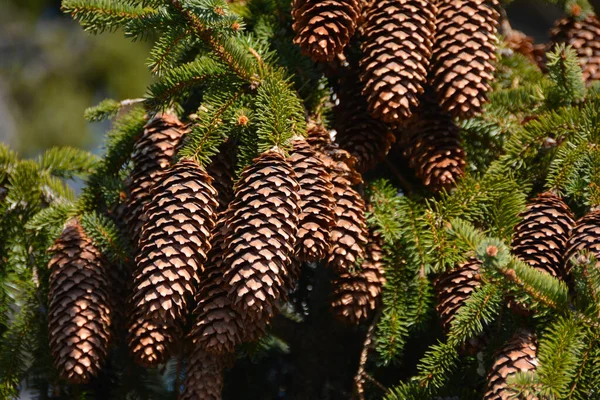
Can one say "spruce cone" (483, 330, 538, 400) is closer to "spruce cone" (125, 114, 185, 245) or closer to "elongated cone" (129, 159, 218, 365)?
"elongated cone" (129, 159, 218, 365)

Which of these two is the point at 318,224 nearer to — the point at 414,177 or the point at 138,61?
the point at 414,177

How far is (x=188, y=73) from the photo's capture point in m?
1.33

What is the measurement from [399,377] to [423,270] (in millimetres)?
264

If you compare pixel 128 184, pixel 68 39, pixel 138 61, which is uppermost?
pixel 68 39

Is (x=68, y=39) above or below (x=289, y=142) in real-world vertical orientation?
above

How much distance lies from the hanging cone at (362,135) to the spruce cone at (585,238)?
0.35 meters

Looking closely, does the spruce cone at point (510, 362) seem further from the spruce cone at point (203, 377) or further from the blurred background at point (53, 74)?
the blurred background at point (53, 74)

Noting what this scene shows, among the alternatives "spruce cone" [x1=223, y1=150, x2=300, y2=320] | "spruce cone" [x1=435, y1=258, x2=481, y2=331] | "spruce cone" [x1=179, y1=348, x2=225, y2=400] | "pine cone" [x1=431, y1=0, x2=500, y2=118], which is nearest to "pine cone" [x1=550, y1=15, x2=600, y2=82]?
"pine cone" [x1=431, y1=0, x2=500, y2=118]

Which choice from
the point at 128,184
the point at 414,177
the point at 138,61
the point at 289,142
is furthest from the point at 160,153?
the point at 138,61

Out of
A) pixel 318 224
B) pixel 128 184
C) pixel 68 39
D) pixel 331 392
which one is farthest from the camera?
pixel 68 39

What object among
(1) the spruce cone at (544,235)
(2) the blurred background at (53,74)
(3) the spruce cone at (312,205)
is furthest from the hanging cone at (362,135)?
(2) the blurred background at (53,74)

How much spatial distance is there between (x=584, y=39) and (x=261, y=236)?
0.93 m

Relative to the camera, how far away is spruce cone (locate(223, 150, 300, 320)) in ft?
3.75

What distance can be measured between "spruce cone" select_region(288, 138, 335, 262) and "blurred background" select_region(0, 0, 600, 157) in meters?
4.32
